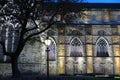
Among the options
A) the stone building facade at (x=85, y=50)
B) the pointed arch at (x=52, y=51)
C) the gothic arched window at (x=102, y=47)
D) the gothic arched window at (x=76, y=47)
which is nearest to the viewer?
the stone building facade at (x=85, y=50)

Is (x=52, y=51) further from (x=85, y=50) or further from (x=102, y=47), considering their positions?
(x=102, y=47)

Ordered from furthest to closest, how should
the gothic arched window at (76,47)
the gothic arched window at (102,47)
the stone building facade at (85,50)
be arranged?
the gothic arched window at (102,47)
the gothic arched window at (76,47)
the stone building facade at (85,50)

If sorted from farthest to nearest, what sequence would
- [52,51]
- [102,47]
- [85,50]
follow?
[102,47], [85,50], [52,51]

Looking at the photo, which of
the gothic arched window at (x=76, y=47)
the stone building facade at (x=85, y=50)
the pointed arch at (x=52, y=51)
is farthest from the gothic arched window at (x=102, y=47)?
the pointed arch at (x=52, y=51)

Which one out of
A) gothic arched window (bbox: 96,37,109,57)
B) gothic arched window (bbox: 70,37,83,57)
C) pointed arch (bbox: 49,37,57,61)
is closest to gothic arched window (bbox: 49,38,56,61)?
pointed arch (bbox: 49,37,57,61)

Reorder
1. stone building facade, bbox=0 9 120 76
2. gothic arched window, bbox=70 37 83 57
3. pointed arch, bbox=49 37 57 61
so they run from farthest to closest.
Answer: gothic arched window, bbox=70 37 83 57 → pointed arch, bbox=49 37 57 61 → stone building facade, bbox=0 9 120 76

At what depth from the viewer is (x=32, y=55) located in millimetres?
45438

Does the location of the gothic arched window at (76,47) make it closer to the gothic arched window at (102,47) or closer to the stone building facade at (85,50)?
the stone building facade at (85,50)

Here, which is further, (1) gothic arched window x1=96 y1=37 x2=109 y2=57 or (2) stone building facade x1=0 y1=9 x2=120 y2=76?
(1) gothic arched window x1=96 y1=37 x2=109 y2=57

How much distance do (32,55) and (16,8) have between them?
593 inches

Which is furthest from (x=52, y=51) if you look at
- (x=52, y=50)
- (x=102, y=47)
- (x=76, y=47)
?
(x=102, y=47)

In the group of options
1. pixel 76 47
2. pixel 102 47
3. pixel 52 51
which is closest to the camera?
pixel 52 51

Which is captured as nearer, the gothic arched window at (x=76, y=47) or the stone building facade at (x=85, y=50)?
the stone building facade at (x=85, y=50)

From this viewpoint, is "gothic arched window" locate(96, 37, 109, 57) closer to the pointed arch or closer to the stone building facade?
the stone building facade
